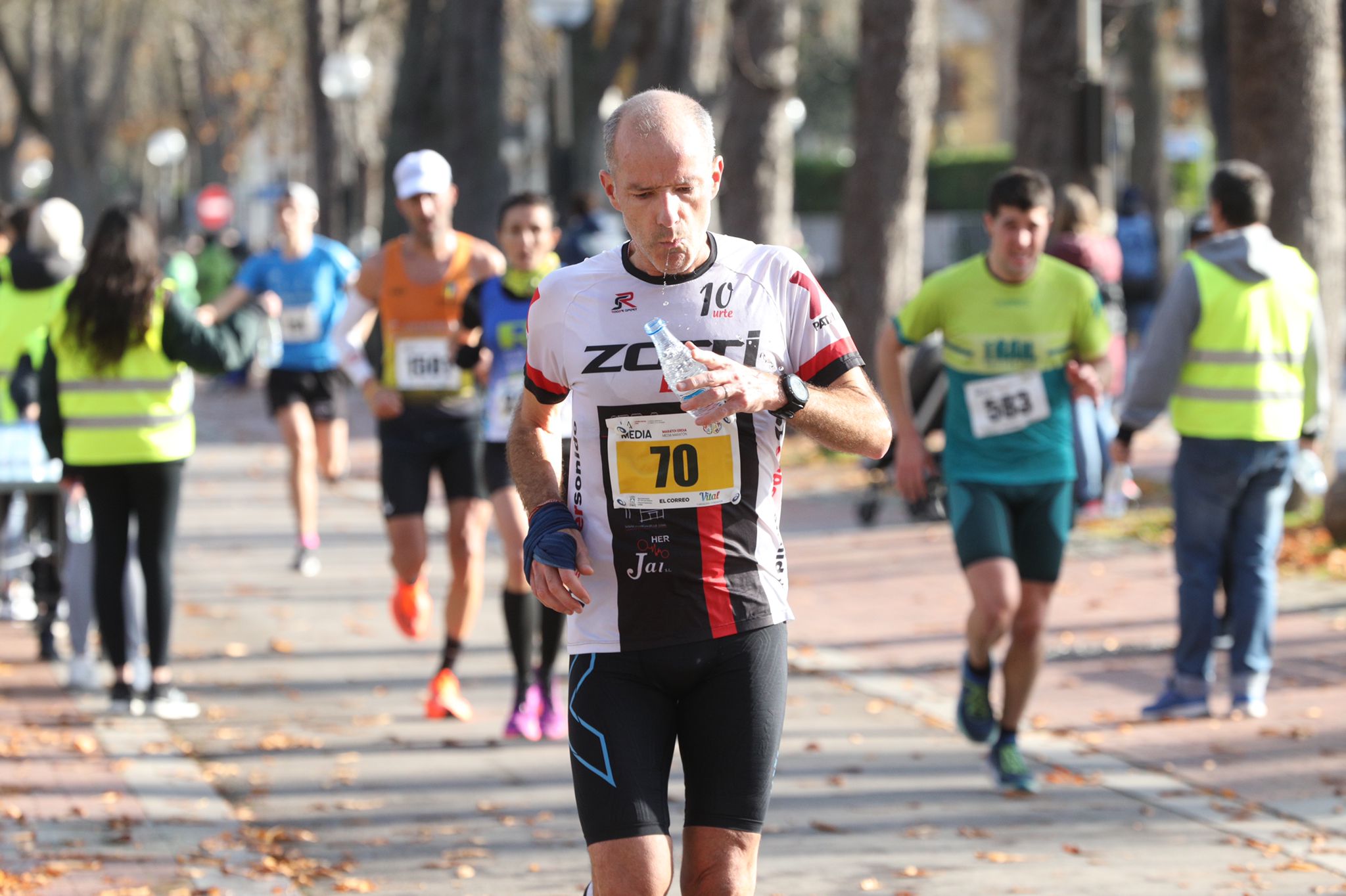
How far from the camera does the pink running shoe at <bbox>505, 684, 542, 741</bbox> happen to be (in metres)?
7.52

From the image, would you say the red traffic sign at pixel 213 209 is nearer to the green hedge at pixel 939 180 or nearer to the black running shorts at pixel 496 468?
the green hedge at pixel 939 180

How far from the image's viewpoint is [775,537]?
396 centimetres

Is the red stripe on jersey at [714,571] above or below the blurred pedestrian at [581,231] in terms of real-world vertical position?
below

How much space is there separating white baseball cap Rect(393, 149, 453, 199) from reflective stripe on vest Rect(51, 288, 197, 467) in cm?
117

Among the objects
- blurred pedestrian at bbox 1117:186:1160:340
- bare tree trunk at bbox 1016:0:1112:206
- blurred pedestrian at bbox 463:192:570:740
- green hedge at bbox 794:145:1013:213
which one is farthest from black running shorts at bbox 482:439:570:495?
green hedge at bbox 794:145:1013:213

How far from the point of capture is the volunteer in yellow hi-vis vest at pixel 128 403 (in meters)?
→ 7.87

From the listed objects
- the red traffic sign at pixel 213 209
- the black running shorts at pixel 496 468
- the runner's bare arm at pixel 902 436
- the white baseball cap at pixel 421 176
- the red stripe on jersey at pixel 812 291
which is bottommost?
the black running shorts at pixel 496 468

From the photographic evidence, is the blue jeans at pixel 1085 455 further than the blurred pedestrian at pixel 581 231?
No

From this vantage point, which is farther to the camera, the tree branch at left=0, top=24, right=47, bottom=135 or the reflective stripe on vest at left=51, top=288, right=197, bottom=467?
the tree branch at left=0, top=24, right=47, bottom=135

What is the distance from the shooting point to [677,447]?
3.79m

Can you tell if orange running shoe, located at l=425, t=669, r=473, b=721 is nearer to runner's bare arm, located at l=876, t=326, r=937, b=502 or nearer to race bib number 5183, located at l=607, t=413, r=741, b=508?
runner's bare arm, located at l=876, t=326, r=937, b=502

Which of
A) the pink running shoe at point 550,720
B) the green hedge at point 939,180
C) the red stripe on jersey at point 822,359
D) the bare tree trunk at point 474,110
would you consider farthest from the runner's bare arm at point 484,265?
the green hedge at point 939,180

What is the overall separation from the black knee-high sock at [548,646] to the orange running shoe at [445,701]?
434 mm

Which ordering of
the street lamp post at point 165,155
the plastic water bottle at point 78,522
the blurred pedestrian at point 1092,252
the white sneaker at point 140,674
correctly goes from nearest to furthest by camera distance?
1. the white sneaker at point 140,674
2. the plastic water bottle at point 78,522
3. the blurred pedestrian at point 1092,252
4. the street lamp post at point 165,155
